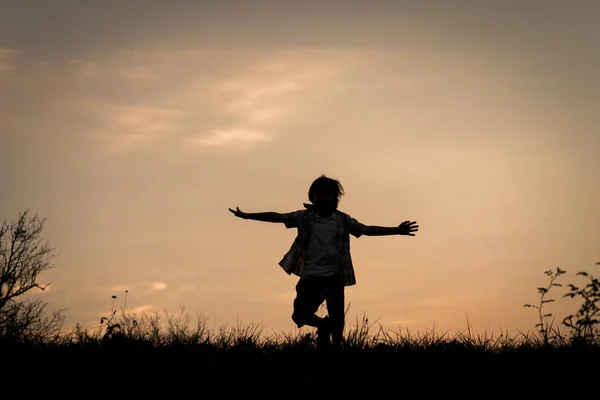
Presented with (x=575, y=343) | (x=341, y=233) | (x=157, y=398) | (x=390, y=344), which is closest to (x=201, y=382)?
(x=157, y=398)

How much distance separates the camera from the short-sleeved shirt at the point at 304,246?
9.20 meters

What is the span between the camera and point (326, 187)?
9.27 m

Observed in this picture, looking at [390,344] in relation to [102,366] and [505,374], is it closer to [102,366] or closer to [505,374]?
[505,374]

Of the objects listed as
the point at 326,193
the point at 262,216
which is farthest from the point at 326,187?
the point at 262,216

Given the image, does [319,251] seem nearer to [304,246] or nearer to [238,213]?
[304,246]

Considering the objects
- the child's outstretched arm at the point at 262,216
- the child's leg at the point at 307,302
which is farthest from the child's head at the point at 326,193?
the child's leg at the point at 307,302

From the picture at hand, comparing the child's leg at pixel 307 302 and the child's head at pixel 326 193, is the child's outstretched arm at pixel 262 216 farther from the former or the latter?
the child's leg at pixel 307 302

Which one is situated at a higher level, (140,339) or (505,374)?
(140,339)

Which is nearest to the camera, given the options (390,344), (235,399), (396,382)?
(235,399)

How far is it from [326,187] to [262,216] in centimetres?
90

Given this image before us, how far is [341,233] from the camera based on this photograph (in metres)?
9.28

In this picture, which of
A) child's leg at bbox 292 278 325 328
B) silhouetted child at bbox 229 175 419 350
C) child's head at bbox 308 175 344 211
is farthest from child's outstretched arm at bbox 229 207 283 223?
child's leg at bbox 292 278 325 328

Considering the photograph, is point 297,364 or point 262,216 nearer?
point 297,364

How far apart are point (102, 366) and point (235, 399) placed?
165 centimetres
